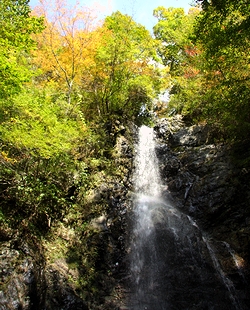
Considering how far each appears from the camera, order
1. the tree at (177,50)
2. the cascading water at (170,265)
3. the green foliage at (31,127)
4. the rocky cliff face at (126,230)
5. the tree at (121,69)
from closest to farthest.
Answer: the rocky cliff face at (126,230)
the green foliage at (31,127)
the cascading water at (170,265)
the tree at (121,69)
the tree at (177,50)

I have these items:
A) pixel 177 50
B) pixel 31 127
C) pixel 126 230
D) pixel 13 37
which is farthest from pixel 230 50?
pixel 177 50

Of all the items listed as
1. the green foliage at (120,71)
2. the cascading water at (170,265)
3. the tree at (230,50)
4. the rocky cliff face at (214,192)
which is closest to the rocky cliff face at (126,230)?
the rocky cliff face at (214,192)

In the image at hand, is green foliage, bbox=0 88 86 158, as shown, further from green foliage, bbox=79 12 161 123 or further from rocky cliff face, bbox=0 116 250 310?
green foliage, bbox=79 12 161 123

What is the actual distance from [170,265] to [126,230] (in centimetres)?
253

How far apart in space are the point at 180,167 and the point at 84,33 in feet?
33.8

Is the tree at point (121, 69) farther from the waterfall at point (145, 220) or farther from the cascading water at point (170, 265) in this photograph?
the cascading water at point (170, 265)

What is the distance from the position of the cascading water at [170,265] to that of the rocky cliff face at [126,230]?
441mm

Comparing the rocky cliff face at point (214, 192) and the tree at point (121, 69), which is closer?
the rocky cliff face at point (214, 192)

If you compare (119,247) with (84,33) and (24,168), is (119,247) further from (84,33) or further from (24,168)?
(84,33)

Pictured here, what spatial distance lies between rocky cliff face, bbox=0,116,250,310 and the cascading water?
0.44m

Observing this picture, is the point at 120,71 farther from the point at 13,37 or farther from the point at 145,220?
the point at 145,220

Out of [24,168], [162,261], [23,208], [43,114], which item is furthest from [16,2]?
[162,261]

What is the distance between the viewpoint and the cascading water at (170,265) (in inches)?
339

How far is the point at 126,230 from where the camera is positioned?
11359 millimetres
